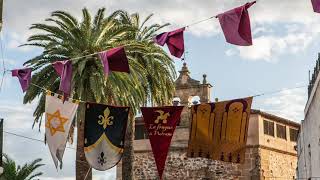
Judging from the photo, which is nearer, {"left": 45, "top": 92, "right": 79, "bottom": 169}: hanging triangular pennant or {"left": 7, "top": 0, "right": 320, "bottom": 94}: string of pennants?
{"left": 7, "top": 0, "right": 320, "bottom": 94}: string of pennants

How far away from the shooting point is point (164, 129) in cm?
1920

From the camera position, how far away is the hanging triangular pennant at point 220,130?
18.6 meters

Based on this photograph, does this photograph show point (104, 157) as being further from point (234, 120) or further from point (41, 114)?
point (41, 114)

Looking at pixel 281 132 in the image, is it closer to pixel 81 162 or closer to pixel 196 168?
pixel 196 168

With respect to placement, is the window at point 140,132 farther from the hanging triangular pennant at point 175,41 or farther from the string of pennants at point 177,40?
the hanging triangular pennant at point 175,41

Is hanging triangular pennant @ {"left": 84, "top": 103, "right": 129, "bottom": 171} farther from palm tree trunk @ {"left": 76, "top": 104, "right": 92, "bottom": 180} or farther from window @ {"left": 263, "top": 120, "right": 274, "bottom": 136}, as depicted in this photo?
window @ {"left": 263, "top": 120, "right": 274, "bottom": 136}

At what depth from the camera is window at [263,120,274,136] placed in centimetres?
4250

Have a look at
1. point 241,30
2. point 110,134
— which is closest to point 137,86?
point 110,134

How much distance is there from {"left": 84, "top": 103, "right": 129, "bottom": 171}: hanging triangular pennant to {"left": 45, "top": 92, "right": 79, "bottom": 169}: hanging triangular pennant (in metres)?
0.86

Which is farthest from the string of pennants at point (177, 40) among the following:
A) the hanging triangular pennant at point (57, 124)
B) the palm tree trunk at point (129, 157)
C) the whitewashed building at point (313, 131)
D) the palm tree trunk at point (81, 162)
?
the palm tree trunk at point (129, 157)

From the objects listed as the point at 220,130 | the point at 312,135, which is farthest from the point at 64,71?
the point at 312,135

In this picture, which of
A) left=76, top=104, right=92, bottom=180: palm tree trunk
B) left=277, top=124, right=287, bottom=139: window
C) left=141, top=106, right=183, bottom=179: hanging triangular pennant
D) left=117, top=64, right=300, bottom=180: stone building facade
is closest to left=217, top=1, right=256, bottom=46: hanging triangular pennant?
left=141, top=106, right=183, bottom=179: hanging triangular pennant

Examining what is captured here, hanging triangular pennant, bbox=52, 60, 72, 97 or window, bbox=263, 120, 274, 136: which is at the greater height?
hanging triangular pennant, bbox=52, 60, 72, 97

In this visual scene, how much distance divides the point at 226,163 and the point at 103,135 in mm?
24617
